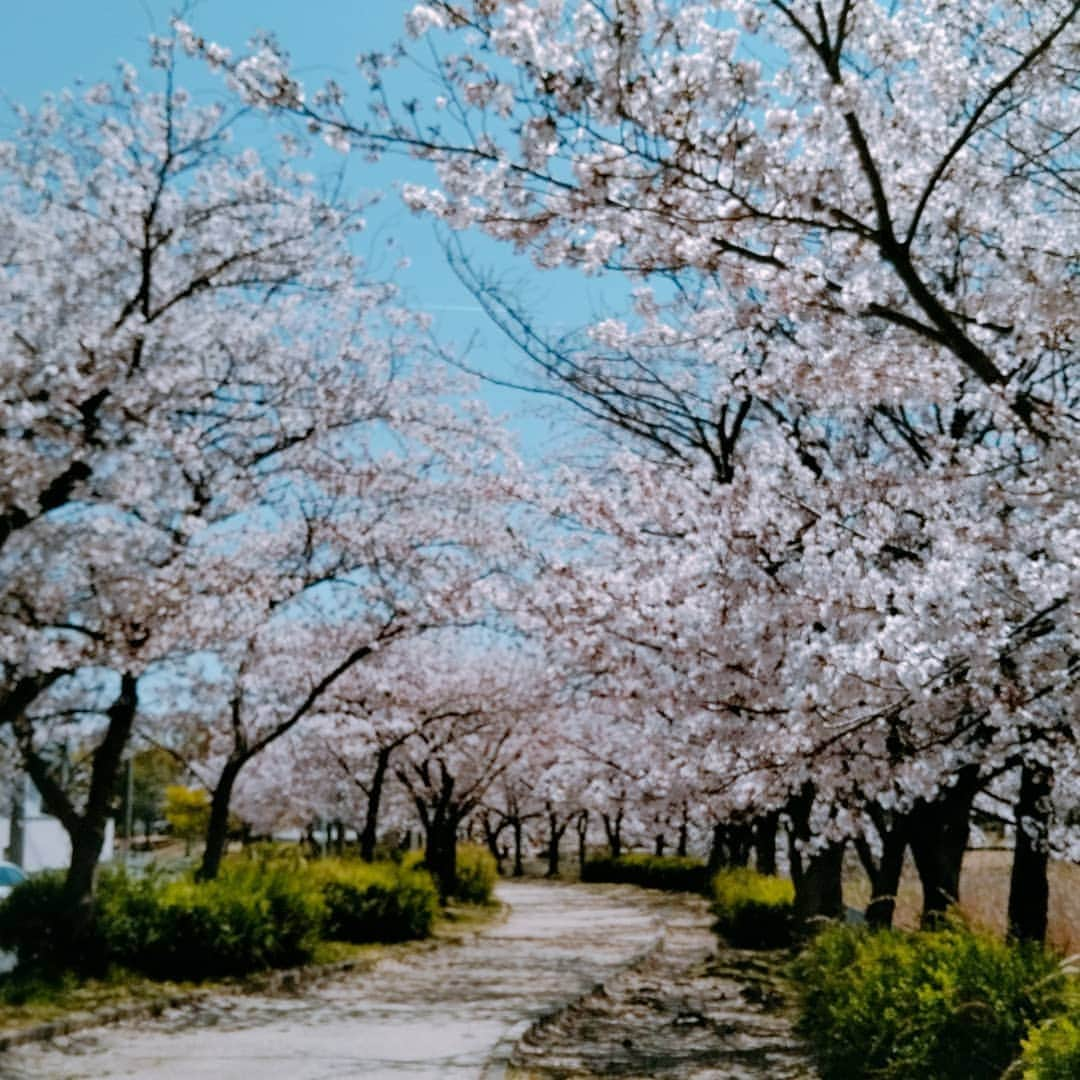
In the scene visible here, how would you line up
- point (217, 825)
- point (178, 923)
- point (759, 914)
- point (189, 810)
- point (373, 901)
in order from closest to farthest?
point (178, 923)
point (217, 825)
point (373, 901)
point (759, 914)
point (189, 810)

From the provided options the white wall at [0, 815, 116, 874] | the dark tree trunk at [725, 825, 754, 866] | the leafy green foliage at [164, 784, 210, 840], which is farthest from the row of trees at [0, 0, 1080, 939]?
the leafy green foliage at [164, 784, 210, 840]

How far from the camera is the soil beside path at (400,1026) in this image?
8.49 metres

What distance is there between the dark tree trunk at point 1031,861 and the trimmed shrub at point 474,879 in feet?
68.2

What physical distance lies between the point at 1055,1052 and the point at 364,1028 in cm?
742

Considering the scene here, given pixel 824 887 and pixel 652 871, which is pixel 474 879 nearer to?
pixel 652 871

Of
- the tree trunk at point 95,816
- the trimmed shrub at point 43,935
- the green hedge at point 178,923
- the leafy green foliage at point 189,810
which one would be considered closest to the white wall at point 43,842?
the leafy green foliage at point 189,810

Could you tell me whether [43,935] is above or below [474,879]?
above

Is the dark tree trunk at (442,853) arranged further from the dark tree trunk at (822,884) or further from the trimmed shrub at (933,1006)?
the trimmed shrub at (933,1006)

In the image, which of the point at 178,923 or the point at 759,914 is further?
the point at 759,914

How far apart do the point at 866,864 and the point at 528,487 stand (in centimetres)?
695

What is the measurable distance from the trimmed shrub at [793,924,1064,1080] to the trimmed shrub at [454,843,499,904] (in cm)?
2184

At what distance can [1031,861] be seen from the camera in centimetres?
1046

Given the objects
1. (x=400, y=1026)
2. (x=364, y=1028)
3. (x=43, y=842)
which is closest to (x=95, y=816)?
(x=364, y=1028)

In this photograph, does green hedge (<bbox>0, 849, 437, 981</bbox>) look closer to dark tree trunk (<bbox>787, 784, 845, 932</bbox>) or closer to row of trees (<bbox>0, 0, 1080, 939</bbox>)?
row of trees (<bbox>0, 0, 1080, 939</bbox>)
